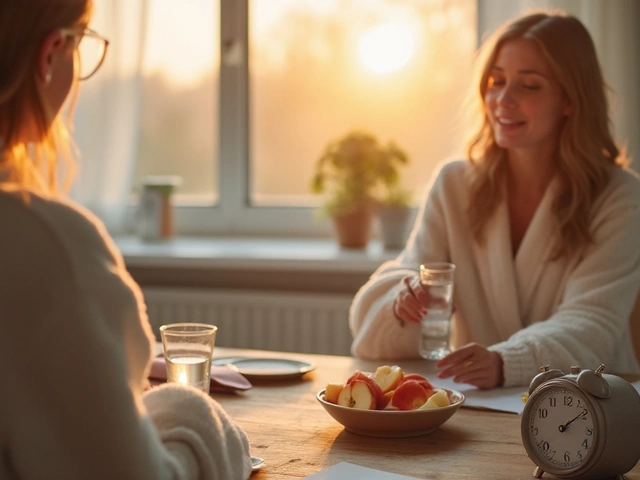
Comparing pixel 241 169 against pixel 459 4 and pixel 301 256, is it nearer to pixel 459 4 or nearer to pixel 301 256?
pixel 301 256

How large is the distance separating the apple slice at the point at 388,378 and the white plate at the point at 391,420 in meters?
0.08

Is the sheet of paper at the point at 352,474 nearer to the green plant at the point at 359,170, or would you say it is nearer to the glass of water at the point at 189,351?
the glass of water at the point at 189,351

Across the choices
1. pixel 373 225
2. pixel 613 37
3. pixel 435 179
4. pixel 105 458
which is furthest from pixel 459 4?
pixel 105 458

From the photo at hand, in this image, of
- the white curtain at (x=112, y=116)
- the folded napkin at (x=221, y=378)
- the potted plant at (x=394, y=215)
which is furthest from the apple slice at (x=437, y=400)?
the white curtain at (x=112, y=116)

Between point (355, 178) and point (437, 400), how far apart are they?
174 cm

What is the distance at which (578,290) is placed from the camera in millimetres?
1980

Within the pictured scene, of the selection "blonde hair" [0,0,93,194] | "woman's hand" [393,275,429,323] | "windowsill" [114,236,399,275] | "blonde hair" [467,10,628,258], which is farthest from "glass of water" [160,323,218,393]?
"windowsill" [114,236,399,275]

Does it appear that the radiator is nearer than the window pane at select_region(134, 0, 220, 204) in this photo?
Yes

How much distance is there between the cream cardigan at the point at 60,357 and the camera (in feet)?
2.69

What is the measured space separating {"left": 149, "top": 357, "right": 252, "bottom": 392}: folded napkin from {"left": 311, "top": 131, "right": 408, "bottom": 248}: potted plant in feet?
4.78

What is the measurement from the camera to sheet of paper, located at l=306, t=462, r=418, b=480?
1.14 metres

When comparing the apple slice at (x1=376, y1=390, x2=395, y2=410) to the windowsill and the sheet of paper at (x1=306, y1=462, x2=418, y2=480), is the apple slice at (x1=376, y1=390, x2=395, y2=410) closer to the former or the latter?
the sheet of paper at (x1=306, y1=462, x2=418, y2=480)

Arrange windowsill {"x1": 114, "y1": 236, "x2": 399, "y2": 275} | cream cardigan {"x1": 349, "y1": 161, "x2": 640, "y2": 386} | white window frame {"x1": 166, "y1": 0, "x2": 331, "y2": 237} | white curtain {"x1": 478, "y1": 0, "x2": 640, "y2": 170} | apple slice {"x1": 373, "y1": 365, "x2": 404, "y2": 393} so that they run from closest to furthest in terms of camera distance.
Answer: apple slice {"x1": 373, "y1": 365, "x2": 404, "y2": 393}, cream cardigan {"x1": 349, "y1": 161, "x2": 640, "y2": 386}, white curtain {"x1": 478, "y1": 0, "x2": 640, "y2": 170}, windowsill {"x1": 114, "y1": 236, "x2": 399, "y2": 275}, white window frame {"x1": 166, "y1": 0, "x2": 331, "y2": 237}

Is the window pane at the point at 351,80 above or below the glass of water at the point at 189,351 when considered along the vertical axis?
above
